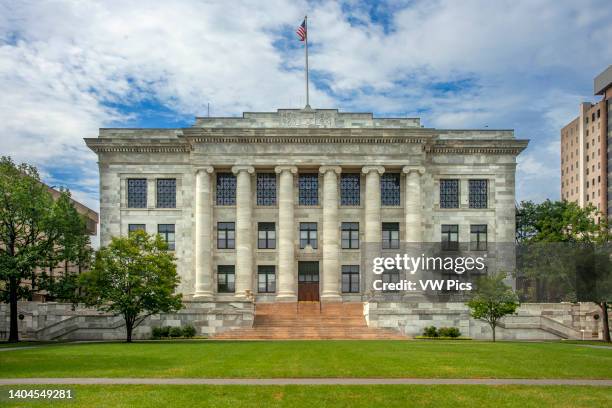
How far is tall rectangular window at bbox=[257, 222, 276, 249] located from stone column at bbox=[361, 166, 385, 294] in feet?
29.3

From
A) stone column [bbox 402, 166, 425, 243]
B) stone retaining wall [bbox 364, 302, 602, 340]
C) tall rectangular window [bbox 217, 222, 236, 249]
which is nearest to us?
stone retaining wall [bbox 364, 302, 602, 340]

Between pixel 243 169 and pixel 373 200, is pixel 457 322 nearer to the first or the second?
pixel 373 200

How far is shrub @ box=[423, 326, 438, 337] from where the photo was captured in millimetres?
54375

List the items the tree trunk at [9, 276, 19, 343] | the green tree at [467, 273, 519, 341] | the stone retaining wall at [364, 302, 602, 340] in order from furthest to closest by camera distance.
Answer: the stone retaining wall at [364, 302, 602, 340] → the tree trunk at [9, 276, 19, 343] → the green tree at [467, 273, 519, 341]

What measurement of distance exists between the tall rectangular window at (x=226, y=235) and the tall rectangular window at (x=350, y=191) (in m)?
11.0

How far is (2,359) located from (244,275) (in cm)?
3564

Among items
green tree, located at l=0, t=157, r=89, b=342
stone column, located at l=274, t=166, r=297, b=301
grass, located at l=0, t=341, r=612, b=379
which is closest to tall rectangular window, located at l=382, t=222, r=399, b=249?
stone column, located at l=274, t=166, r=297, b=301

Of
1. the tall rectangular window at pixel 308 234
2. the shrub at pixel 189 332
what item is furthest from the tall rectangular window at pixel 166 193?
the shrub at pixel 189 332

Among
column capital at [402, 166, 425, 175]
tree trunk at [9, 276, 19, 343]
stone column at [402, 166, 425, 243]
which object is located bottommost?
tree trunk at [9, 276, 19, 343]

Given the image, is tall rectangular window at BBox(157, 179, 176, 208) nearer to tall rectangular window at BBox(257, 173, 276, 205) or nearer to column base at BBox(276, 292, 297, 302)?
tall rectangular window at BBox(257, 173, 276, 205)

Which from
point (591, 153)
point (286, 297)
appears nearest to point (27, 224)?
point (286, 297)

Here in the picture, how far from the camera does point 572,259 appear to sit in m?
55.8

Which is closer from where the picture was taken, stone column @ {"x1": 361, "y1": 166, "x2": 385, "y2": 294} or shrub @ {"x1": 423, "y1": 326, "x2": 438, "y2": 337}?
shrub @ {"x1": 423, "y1": 326, "x2": 438, "y2": 337}

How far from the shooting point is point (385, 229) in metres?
67.6
